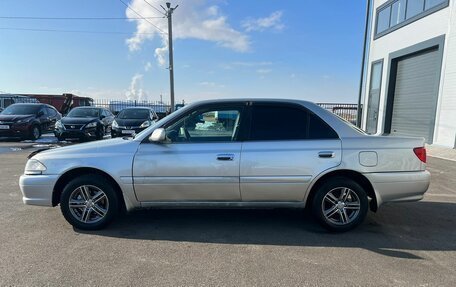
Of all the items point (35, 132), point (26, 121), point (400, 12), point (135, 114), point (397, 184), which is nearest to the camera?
point (397, 184)

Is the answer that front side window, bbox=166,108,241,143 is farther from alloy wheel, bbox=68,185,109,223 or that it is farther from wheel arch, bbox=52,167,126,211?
alloy wheel, bbox=68,185,109,223

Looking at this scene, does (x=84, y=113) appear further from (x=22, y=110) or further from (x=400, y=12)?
(x=400, y=12)

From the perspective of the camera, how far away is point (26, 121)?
1395cm

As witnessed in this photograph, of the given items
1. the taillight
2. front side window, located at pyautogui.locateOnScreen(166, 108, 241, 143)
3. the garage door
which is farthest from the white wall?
front side window, located at pyautogui.locateOnScreen(166, 108, 241, 143)

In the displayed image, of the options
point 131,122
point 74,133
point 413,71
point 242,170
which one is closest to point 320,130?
point 242,170

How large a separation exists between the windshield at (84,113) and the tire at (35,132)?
60.4 inches

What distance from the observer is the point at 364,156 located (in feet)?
13.6

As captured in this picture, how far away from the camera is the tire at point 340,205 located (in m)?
4.17

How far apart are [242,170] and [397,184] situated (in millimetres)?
1954

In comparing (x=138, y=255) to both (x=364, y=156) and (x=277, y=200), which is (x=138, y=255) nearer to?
(x=277, y=200)

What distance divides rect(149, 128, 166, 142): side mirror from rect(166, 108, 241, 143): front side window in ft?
0.50

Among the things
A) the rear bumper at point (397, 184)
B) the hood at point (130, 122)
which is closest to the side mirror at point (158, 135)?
the rear bumper at point (397, 184)

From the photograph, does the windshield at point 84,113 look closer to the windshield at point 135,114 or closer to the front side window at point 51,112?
the windshield at point 135,114

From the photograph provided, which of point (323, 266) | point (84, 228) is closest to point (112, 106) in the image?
point (84, 228)
